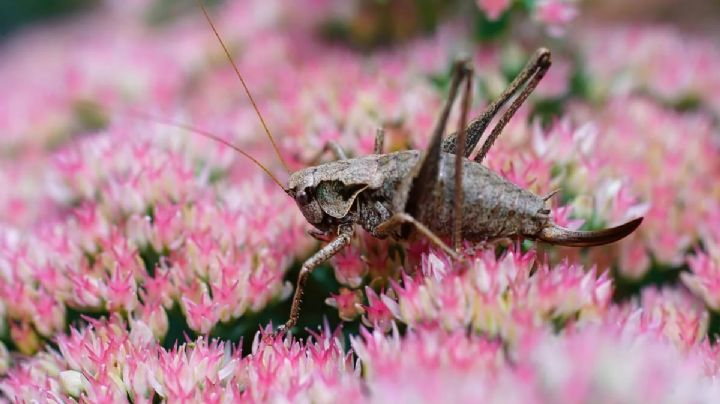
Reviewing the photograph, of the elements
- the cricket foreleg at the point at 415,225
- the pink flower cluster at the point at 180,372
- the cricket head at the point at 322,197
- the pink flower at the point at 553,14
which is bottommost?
the pink flower cluster at the point at 180,372

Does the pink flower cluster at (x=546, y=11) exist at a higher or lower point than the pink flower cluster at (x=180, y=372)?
higher

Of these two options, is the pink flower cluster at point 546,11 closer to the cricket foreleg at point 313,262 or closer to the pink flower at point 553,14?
the pink flower at point 553,14

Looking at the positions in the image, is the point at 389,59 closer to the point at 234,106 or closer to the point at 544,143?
the point at 234,106

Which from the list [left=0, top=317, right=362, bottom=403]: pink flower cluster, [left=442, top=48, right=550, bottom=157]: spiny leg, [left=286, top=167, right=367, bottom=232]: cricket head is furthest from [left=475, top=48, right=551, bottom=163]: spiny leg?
[left=0, top=317, right=362, bottom=403]: pink flower cluster

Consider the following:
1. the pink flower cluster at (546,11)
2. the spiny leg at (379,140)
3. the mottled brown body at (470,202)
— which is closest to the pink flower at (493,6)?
the pink flower cluster at (546,11)

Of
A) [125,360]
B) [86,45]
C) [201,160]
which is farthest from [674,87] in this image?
[86,45]

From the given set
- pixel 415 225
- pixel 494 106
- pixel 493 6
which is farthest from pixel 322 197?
pixel 493 6
